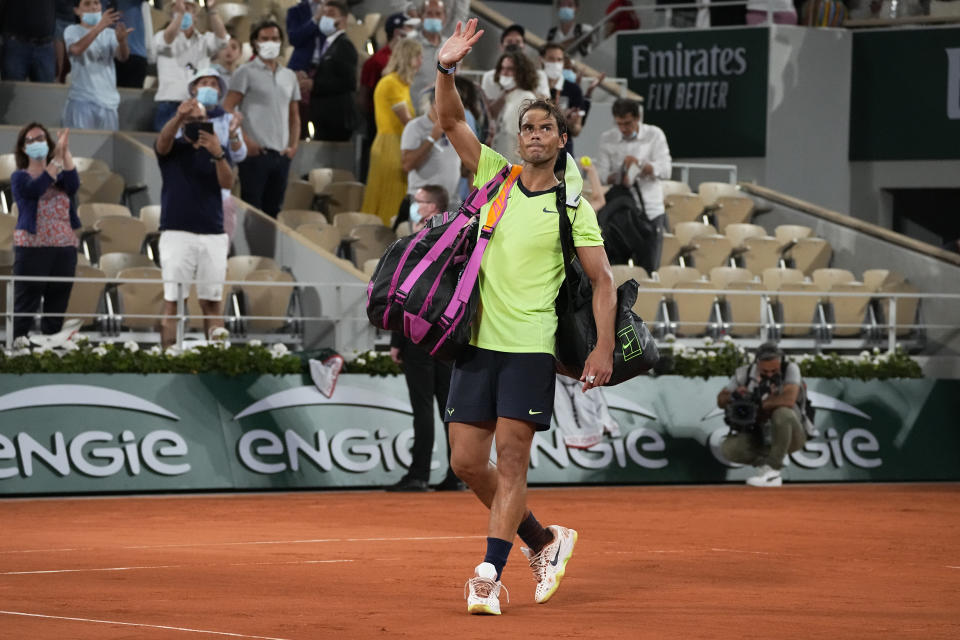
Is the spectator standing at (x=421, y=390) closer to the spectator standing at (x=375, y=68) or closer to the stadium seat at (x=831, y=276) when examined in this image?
the spectator standing at (x=375, y=68)

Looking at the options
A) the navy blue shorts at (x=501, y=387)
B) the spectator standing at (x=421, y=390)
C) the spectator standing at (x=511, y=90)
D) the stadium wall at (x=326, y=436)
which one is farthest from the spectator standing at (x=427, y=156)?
the navy blue shorts at (x=501, y=387)

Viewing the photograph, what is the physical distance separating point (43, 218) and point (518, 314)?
721cm

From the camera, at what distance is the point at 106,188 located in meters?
17.0

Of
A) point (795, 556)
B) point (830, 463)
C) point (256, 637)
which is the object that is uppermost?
point (256, 637)

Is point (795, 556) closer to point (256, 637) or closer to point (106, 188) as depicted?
point (256, 637)

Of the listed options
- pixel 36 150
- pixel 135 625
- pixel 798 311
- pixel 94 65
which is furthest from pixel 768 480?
pixel 135 625

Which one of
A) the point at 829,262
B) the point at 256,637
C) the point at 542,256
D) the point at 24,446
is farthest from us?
the point at 829,262

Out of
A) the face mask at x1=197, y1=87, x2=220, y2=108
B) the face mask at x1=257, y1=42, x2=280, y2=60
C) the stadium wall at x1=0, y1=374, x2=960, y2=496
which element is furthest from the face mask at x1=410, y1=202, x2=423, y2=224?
the face mask at x1=257, y1=42, x2=280, y2=60

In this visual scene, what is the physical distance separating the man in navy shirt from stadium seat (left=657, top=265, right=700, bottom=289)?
5.49 m

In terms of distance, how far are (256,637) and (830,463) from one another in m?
11.2

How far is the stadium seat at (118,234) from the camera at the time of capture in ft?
52.0

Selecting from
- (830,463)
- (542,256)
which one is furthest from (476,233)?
(830,463)

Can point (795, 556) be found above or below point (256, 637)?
below

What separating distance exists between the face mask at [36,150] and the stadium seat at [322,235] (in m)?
3.48
